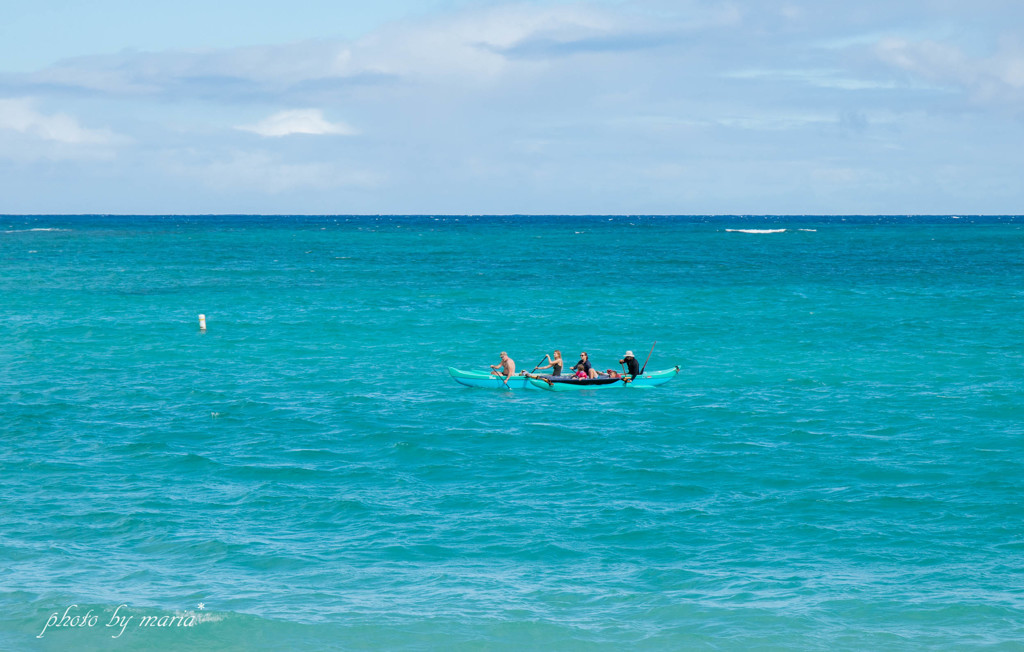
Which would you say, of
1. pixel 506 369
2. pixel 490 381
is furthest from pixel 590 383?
pixel 490 381

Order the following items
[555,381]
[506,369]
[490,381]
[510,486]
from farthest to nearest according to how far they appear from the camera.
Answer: [490,381], [506,369], [555,381], [510,486]

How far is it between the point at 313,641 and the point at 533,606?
146 inches

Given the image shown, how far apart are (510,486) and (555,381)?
12.0 metres

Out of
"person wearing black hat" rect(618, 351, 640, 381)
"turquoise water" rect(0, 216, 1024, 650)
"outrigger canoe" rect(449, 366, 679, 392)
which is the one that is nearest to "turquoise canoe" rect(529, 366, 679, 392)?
"outrigger canoe" rect(449, 366, 679, 392)

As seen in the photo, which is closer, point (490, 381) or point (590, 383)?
point (590, 383)

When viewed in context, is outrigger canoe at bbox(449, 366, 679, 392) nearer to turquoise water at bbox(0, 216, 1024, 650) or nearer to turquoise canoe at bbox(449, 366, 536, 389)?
turquoise canoe at bbox(449, 366, 536, 389)

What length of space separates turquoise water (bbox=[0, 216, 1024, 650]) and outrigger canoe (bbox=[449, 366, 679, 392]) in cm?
48

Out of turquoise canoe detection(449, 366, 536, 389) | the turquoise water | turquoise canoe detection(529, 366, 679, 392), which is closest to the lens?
the turquoise water

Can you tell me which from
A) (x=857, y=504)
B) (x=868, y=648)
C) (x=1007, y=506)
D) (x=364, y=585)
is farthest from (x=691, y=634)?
(x=1007, y=506)

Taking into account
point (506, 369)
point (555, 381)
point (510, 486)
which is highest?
point (506, 369)

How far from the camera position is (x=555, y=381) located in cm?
3469

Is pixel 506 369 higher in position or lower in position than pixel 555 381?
higher

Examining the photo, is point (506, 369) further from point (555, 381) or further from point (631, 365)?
point (631, 365)

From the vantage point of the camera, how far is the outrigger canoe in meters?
34.7
